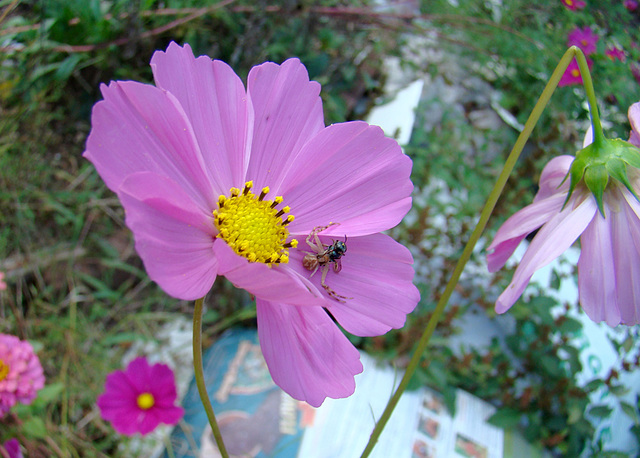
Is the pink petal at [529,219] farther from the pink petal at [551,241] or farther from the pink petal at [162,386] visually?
the pink petal at [162,386]

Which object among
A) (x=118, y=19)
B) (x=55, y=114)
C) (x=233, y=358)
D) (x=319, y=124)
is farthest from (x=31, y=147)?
(x=319, y=124)

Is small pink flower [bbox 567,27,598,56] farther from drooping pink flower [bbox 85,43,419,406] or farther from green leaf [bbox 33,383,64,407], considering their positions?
green leaf [bbox 33,383,64,407]

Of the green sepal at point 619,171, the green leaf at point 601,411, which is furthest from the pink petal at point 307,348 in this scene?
the green leaf at point 601,411

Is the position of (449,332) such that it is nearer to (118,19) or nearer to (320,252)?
(320,252)

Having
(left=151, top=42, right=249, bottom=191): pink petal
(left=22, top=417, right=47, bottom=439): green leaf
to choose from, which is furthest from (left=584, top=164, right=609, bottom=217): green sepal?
(left=22, top=417, right=47, bottom=439): green leaf

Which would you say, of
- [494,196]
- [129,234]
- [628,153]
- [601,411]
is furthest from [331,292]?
[129,234]
